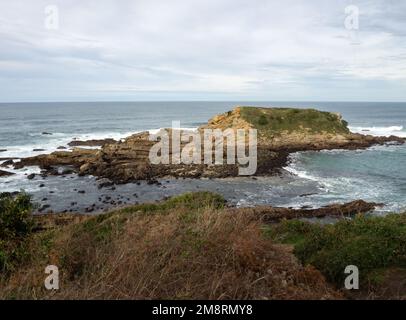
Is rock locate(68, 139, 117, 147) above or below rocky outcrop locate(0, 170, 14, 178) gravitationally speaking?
above

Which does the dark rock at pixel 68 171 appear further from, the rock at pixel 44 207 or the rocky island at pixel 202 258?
the rocky island at pixel 202 258

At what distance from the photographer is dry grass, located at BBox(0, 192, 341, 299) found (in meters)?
5.82

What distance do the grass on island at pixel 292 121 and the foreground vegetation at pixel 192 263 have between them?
50.1 metres

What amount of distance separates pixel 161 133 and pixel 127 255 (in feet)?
166

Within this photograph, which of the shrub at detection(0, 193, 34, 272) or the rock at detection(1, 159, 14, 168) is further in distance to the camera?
the rock at detection(1, 159, 14, 168)

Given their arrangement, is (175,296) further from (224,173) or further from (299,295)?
(224,173)

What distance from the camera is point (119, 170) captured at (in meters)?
40.1

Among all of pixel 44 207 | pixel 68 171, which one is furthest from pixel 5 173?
pixel 44 207

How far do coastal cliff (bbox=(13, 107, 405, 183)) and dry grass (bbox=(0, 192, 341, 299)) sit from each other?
30399 millimetres

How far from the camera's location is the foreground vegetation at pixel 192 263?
5902 millimetres

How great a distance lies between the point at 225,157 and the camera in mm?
46281

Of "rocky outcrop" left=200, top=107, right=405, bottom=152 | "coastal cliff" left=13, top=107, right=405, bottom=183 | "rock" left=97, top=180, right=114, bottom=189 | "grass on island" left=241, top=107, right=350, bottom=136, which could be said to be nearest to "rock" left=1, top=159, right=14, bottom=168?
"coastal cliff" left=13, top=107, right=405, bottom=183

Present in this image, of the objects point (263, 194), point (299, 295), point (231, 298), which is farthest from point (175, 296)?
point (263, 194)

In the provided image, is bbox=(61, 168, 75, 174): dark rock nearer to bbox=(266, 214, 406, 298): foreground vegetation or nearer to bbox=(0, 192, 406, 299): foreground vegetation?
bbox=(0, 192, 406, 299): foreground vegetation
